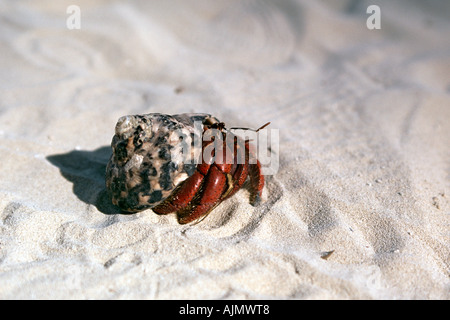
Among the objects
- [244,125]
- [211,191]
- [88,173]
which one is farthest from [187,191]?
[244,125]

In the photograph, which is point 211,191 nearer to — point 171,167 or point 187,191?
point 187,191

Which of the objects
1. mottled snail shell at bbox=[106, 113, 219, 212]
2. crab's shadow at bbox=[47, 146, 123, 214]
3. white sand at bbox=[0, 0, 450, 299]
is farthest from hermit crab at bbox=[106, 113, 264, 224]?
crab's shadow at bbox=[47, 146, 123, 214]

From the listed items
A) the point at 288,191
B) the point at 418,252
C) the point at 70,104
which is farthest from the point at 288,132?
the point at 70,104

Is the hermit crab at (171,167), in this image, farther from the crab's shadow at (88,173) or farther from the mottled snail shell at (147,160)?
the crab's shadow at (88,173)

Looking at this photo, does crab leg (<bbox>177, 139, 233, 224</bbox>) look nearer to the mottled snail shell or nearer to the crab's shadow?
the mottled snail shell

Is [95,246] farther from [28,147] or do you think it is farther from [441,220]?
[441,220]

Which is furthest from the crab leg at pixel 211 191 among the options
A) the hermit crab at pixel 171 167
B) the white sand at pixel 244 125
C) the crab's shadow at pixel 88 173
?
the crab's shadow at pixel 88 173
